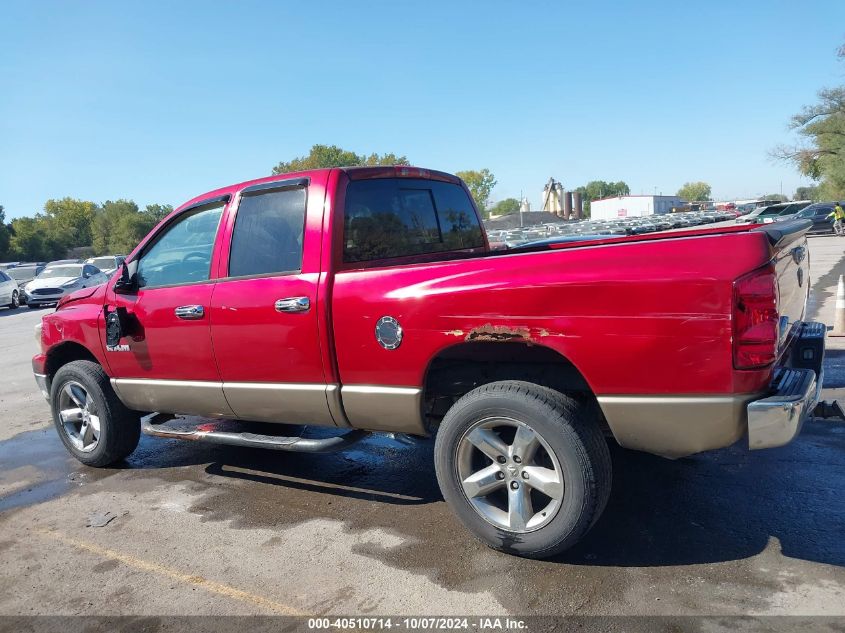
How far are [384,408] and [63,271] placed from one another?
80.3 feet

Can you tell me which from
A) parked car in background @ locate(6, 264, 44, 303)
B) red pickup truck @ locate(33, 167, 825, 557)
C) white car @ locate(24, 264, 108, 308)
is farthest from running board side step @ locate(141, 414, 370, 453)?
parked car in background @ locate(6, 264, 44, 303)

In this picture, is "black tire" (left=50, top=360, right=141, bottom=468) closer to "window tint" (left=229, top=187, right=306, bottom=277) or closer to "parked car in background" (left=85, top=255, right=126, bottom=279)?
"window tint" (left=229, top=187, right=306, bottom=277)

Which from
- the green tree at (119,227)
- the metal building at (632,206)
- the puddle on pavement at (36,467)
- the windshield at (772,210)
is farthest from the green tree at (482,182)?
the puddle on pavement at (36,467)

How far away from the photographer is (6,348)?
1310cm

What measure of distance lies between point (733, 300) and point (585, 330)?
63cm

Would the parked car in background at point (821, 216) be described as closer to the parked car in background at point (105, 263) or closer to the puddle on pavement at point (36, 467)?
the parked car in background at point (105, 263)

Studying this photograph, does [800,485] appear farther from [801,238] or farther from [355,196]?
[355,196]

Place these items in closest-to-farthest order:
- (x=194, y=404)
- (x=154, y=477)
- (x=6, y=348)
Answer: (x=194, y=404) → (x=154, y=477) → (x=6, y=348)

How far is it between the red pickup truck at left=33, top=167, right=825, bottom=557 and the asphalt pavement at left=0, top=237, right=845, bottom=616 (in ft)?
1.11

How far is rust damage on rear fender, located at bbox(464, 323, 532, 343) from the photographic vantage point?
3.20 meters

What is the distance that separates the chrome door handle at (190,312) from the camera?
436 centimetres

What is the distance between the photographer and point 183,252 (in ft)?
15.5

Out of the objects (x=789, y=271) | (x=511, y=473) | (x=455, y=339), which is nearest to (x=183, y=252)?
(x=455, y=339)

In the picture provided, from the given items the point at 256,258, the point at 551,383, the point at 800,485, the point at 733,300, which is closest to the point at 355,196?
the point at 256,258
